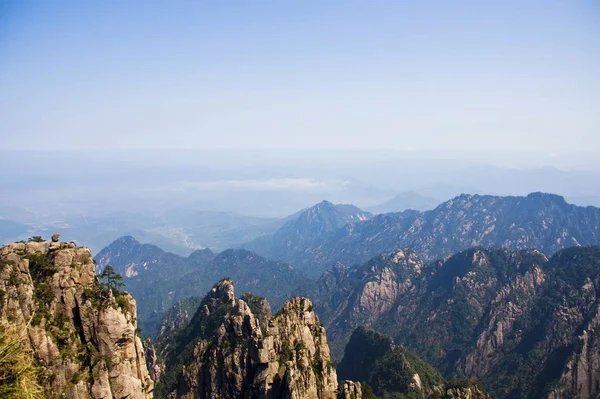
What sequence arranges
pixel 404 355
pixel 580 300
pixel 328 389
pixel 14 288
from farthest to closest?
pixel 580 300 → pixel 404 355 → pixel 328 389 → pixel 14 288

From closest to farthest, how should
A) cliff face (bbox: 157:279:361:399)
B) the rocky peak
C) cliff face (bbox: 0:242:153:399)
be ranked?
cliff face (bbox: 0:242:153:399)
cliff face (bbox: 157:279:361:399)
the rocky peak

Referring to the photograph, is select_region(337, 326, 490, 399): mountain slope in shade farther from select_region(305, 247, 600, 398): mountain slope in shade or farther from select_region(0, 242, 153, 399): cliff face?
select_region(0, 242, 153, 399): cliff face

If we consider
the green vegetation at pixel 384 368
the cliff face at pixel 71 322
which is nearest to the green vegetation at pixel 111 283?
the cliff face at pixel 71 322

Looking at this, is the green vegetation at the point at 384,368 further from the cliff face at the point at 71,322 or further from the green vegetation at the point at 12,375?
the green vegetation at the point at 12,375

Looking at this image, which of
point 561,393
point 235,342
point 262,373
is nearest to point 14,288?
point 262,373

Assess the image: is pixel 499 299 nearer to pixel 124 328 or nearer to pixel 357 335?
pixel 357 335

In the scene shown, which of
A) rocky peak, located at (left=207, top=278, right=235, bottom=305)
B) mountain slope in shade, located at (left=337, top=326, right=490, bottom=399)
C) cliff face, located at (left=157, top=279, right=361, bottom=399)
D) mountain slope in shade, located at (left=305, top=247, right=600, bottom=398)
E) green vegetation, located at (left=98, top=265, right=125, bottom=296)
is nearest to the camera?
green vegetation, located at (left=98, top=265, right=125, bottom=296)

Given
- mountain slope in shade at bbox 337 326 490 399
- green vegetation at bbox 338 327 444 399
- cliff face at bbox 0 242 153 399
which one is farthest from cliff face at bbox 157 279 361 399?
green vegetation at bbox 338 327 444 399
